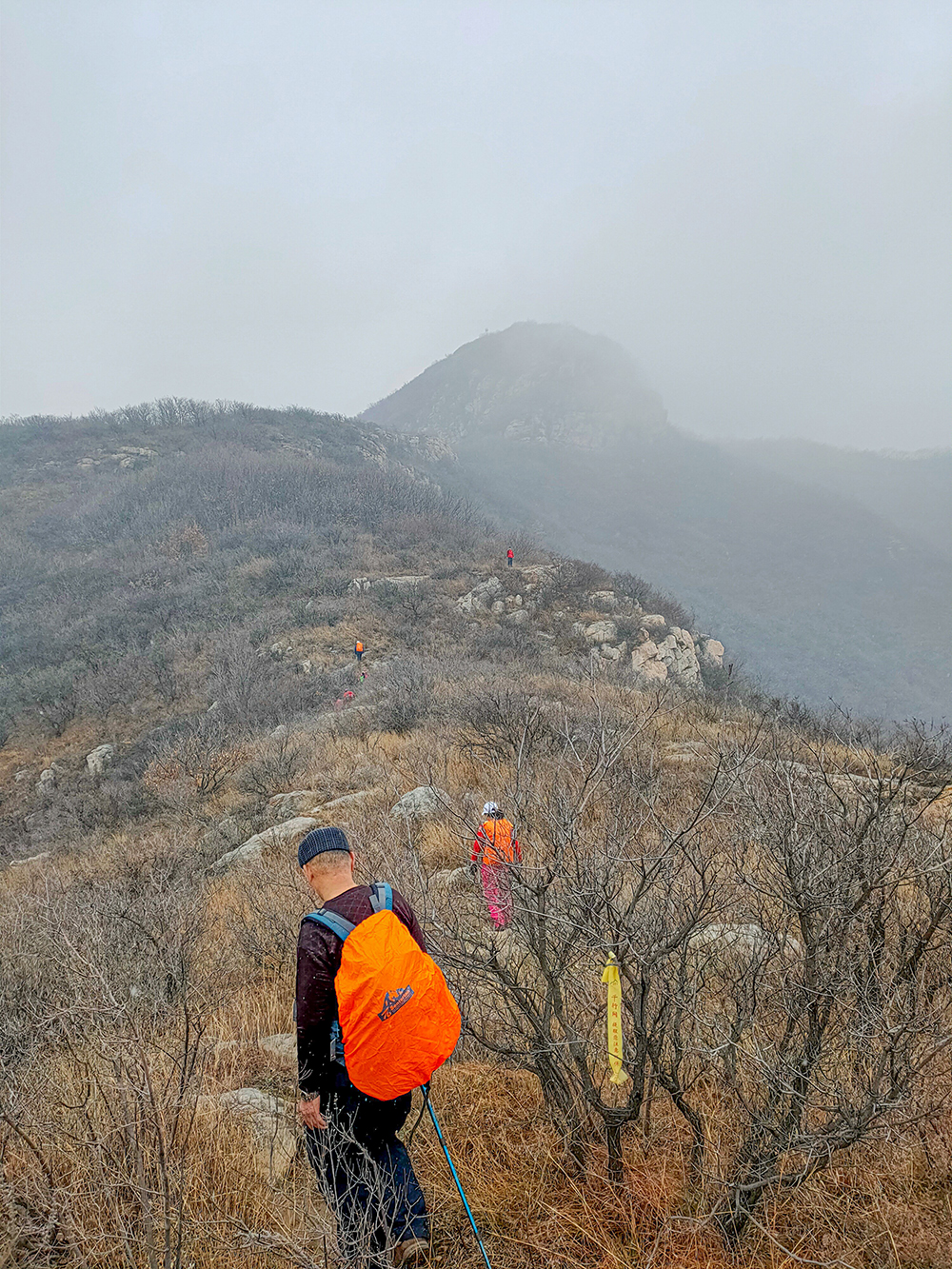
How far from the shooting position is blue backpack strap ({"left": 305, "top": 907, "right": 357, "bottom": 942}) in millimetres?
1885

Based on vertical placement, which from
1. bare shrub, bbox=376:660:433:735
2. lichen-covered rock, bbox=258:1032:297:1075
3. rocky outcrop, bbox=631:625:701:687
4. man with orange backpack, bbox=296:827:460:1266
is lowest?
rocky outcrop, bbox=631:625:701:687

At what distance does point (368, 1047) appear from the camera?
1.77 meters

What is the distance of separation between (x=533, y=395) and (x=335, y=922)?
79.6 meters

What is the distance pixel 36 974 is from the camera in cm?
344

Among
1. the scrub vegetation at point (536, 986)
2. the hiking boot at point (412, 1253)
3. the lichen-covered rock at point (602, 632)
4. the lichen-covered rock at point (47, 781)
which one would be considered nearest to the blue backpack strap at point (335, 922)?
the scrub vegetation at point (536, 986)

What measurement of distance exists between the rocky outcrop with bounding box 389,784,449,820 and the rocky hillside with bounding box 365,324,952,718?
84.9 ft

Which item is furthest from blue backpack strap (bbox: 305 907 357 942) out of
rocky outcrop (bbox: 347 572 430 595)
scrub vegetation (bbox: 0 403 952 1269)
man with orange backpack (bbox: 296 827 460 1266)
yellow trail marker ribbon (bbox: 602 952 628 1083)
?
rocky outcrop (bbox: 347 572 430 595)

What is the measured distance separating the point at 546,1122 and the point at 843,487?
73602 mm

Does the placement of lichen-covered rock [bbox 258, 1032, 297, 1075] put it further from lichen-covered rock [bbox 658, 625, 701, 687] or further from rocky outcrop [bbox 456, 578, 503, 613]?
rocky outcrop [bbox 456, 578, 503, 613]

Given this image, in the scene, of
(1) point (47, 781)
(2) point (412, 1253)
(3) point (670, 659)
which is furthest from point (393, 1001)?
(3) point (670, 659)

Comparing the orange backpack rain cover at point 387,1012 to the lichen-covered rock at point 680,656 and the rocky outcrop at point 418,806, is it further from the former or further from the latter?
the lichen-covered rock at point 680,656

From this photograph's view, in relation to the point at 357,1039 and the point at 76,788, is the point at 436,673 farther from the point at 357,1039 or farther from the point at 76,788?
the point at 357,1039

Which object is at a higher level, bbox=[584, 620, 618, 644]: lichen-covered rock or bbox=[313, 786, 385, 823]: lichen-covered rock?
bbox=[313, 786, 385, 823]: lichen-covered rock

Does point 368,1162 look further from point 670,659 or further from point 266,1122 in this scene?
point 670,659
